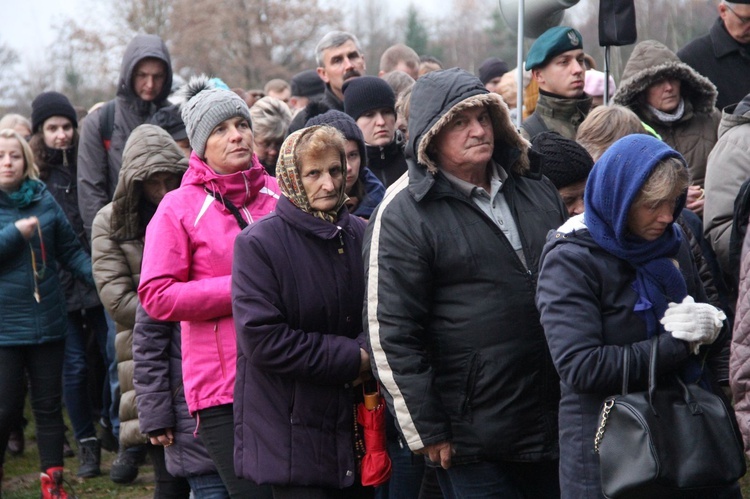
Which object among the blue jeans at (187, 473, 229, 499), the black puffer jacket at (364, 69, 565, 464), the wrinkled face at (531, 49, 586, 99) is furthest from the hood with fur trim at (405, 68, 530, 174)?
the wrinkled face at (531, 49, 586, 99)

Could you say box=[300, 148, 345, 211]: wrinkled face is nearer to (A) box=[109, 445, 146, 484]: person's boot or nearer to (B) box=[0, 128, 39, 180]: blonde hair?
(B) box=[0, 128, 39, 180]: blonde hair

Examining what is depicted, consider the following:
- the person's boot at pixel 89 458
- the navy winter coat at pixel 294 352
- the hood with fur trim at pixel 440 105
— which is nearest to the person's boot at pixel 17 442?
the person's boot at pixel 89 458

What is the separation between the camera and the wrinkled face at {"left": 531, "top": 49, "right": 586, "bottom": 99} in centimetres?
580

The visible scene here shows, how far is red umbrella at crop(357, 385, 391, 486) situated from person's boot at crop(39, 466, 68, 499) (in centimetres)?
307

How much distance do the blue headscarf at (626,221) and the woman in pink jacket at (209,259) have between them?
166 centimetres

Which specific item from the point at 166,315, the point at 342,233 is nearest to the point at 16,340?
the point at 166,315

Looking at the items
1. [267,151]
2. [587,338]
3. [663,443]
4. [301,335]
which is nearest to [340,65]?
[267,151]

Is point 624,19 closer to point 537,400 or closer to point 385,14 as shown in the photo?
point 537,400

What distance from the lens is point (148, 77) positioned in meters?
7.16

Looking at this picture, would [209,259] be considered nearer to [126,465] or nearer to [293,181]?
[293,181]

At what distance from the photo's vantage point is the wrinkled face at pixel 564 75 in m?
5.80

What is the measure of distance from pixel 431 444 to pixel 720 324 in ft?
3.33

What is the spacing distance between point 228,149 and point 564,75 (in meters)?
2.21

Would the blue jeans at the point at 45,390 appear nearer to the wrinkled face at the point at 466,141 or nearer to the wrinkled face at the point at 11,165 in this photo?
the wrinkled face at the point at 11,165
